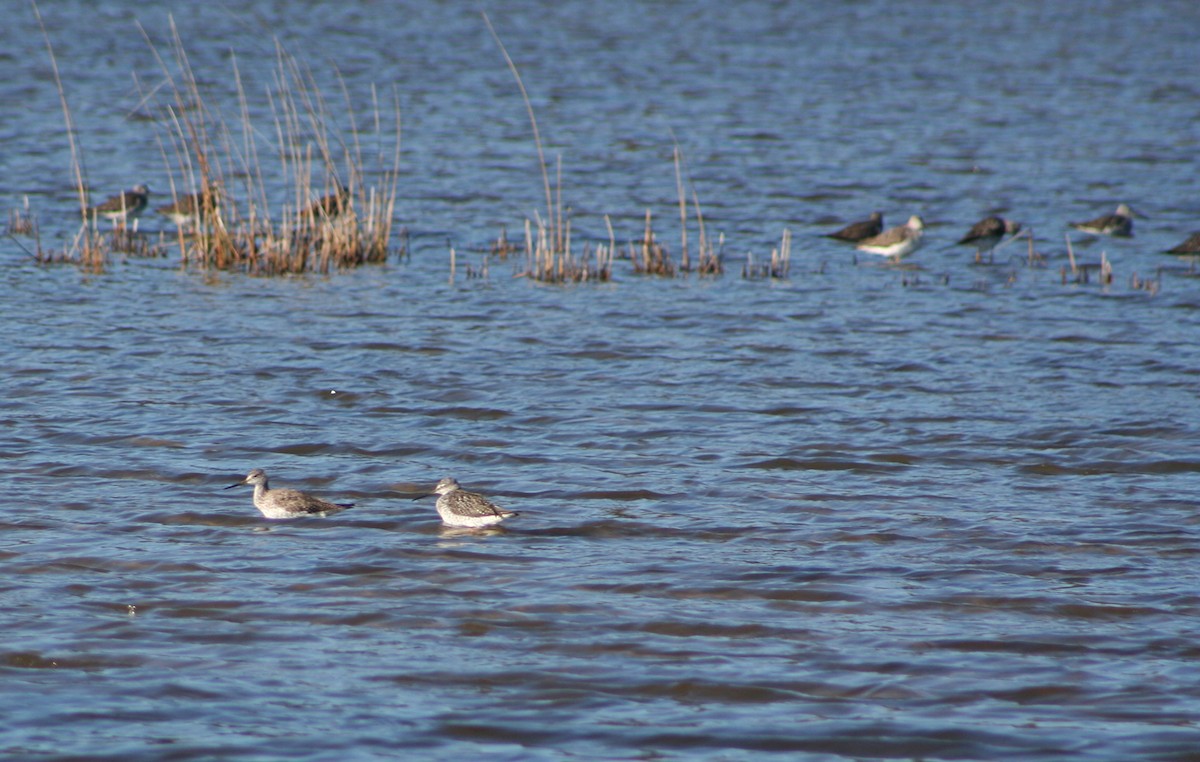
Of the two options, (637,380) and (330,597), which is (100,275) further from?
(330,597)

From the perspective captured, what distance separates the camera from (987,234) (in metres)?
19.1

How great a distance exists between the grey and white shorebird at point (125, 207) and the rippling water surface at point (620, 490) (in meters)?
0.76

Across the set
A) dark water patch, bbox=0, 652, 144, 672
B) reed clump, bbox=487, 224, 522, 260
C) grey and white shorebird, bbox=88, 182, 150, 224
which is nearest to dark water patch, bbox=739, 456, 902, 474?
dark water patch, bbox=0, 652, 144, 672

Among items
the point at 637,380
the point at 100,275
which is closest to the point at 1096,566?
the point at 637,380

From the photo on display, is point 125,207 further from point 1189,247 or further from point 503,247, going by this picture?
point 1189,247

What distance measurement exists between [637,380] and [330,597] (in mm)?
5605

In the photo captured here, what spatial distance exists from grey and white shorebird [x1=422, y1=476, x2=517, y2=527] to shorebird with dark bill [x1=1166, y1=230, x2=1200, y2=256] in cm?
1252

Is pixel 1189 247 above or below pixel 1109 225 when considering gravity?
below

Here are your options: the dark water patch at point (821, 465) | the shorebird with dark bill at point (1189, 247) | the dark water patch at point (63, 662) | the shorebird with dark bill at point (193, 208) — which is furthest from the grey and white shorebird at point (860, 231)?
the dark water patch at point (63, 662)

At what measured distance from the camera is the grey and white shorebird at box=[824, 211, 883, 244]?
19.7 metres

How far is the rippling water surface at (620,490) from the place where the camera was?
6824mm

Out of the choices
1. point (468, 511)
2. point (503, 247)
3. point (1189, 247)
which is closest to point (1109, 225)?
point (1189, 247)

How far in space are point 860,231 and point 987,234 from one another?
154 centimetres

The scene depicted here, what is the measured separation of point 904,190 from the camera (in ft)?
78.6
